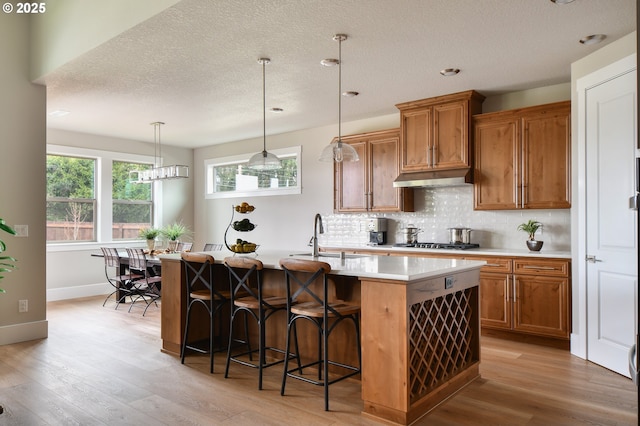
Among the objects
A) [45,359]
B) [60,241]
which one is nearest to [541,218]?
[45,359]

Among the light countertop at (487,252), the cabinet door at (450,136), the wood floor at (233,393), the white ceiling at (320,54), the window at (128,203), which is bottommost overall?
the wood floor at (233,393)

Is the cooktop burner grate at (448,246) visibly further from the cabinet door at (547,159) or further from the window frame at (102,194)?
the window frame at (102,194)

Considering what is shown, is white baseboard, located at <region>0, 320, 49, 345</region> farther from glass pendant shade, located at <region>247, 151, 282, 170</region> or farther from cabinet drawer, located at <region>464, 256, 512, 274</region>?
cabinet drawer, located at <region>464, 256, 512, 274</region>

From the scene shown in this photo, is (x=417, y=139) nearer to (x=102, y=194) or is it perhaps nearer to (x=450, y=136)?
(x=450, y=136)

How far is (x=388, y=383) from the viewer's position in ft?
8.79

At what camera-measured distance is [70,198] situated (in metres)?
7.06

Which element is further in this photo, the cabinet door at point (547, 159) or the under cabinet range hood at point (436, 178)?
the under cabinet range hood at point (436, 178)

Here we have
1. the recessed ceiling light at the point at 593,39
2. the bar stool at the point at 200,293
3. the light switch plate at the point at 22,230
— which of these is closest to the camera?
the recessed ceiling light at the point at 593,39

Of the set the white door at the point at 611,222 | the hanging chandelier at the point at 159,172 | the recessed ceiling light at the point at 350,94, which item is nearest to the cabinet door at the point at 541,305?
the white door at the point at 611,222

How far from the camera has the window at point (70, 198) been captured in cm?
689

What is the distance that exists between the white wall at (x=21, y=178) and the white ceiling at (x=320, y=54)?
0.36m

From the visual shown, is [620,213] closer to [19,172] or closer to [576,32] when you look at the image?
[576,32]

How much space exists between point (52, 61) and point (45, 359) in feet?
8.78

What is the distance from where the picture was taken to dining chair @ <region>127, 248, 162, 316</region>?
579 centimetres
